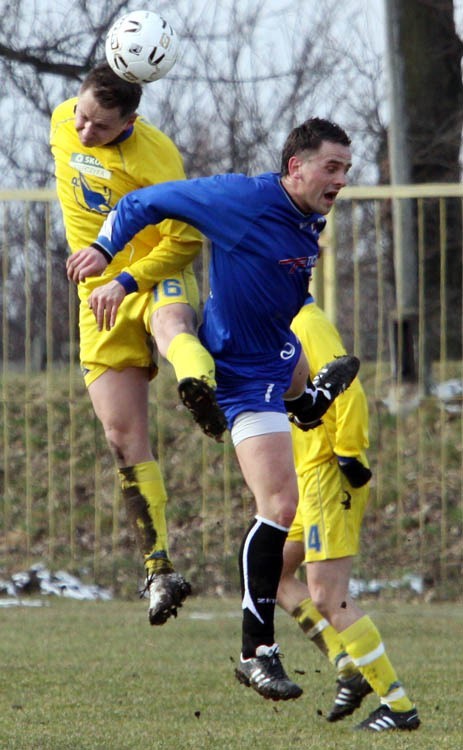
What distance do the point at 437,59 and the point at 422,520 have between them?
6459 mm

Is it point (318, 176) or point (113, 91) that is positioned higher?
point (113, 91)

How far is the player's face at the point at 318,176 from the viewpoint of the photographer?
5.90 meters

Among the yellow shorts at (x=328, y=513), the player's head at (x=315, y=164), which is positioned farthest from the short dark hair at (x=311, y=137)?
the yellow shorts at (x=328, y=513)

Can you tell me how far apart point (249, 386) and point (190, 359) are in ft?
1.46

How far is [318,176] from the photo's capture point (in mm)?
5898

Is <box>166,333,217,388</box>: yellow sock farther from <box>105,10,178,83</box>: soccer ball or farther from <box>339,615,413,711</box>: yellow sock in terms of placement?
<box>339,615,413,711</box>: yellow sock

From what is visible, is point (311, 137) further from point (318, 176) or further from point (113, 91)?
point (113, 91)

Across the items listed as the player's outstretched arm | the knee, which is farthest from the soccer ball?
the knee

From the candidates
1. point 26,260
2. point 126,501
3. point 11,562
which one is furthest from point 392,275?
point 126,501

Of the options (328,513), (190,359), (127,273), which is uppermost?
(127,273)

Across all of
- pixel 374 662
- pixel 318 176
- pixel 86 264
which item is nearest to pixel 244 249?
pixel 318 176

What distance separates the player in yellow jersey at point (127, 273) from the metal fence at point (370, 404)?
18.8 feet

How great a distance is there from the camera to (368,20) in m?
17.8

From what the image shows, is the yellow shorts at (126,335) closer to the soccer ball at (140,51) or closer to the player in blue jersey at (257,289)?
the player in blue jersey at (257,289)
